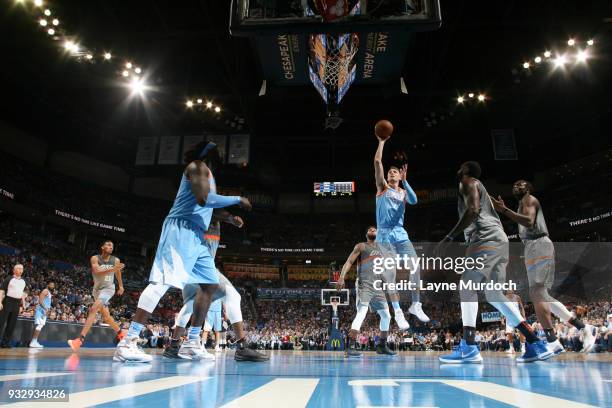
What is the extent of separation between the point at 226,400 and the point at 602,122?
27040 millimetres

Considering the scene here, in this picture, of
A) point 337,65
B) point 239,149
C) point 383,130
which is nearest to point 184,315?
point 383,130

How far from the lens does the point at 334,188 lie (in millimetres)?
28641

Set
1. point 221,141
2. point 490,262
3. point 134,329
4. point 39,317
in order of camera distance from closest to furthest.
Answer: point 134,329 → point 490,262 → point 39,317 → point 221,141

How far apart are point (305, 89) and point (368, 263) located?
9679 millimetres

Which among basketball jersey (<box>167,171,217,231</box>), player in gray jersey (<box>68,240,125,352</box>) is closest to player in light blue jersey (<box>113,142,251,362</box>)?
basketball jersey (<box>167,171,217,231</box>)

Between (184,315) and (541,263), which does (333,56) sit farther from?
(184,315)

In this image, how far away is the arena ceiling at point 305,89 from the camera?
Result: 13.8 meters

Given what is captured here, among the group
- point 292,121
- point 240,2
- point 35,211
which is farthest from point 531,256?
point 35,211

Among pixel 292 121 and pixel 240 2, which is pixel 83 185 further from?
pixel 240 2

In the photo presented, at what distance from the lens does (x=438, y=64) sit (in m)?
15.5

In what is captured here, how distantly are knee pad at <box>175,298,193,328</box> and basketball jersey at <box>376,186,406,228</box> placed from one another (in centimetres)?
293

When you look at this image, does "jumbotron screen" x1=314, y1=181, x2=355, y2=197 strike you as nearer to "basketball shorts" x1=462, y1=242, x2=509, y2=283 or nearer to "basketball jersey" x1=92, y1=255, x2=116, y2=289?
"basketball jersey" x1=92, y1=255, x2=116, y2=289

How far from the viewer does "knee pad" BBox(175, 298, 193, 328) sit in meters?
5.32

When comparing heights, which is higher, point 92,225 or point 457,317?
point 92,225
